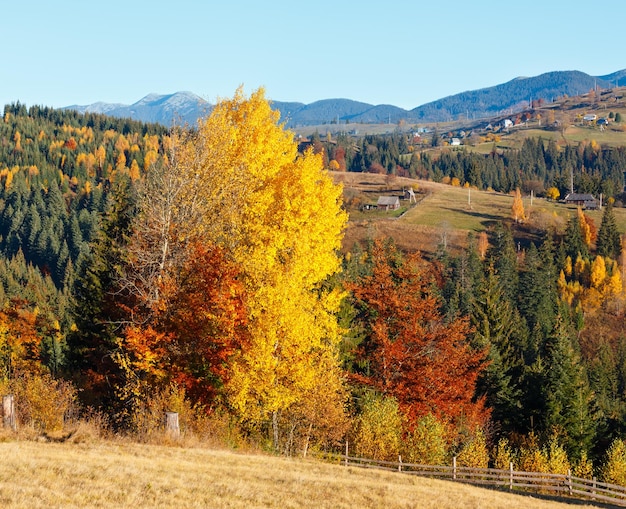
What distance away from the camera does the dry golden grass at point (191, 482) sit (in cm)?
1412

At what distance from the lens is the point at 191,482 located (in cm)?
1644

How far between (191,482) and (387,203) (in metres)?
152

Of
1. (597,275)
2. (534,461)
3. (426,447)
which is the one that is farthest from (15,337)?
(597,275)

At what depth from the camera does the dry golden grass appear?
14.1 metres

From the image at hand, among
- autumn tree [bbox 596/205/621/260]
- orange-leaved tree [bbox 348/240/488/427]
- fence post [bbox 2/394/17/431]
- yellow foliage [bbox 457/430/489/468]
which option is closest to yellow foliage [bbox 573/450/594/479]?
orange-leaved tree [bbox 348/240/488/427]

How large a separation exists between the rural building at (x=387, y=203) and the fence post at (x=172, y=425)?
146 m

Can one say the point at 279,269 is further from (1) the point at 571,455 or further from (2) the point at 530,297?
(2) the point at 530,297

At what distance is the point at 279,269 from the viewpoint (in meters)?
22.9

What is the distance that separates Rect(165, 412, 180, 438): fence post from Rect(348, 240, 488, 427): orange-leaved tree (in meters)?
17.6

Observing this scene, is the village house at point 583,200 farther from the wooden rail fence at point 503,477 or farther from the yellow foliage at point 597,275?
the wooden rail fence at point 503,477

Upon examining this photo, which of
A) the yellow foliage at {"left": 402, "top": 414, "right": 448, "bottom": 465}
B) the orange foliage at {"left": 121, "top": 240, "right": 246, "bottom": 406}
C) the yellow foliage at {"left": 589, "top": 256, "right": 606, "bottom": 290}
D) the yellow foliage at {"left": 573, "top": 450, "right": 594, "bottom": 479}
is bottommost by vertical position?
the yellow foliage at {"left": 589, "top": 256, "right": 606, "bottom": 290}

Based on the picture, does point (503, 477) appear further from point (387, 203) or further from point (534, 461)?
point (387, 203)

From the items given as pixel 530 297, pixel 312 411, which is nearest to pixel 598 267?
pixel 530 297

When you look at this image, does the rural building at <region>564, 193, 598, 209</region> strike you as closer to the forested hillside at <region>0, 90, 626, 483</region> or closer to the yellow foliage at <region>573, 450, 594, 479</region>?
the forested hillside at <region>0, 90, 626, 483</region>
